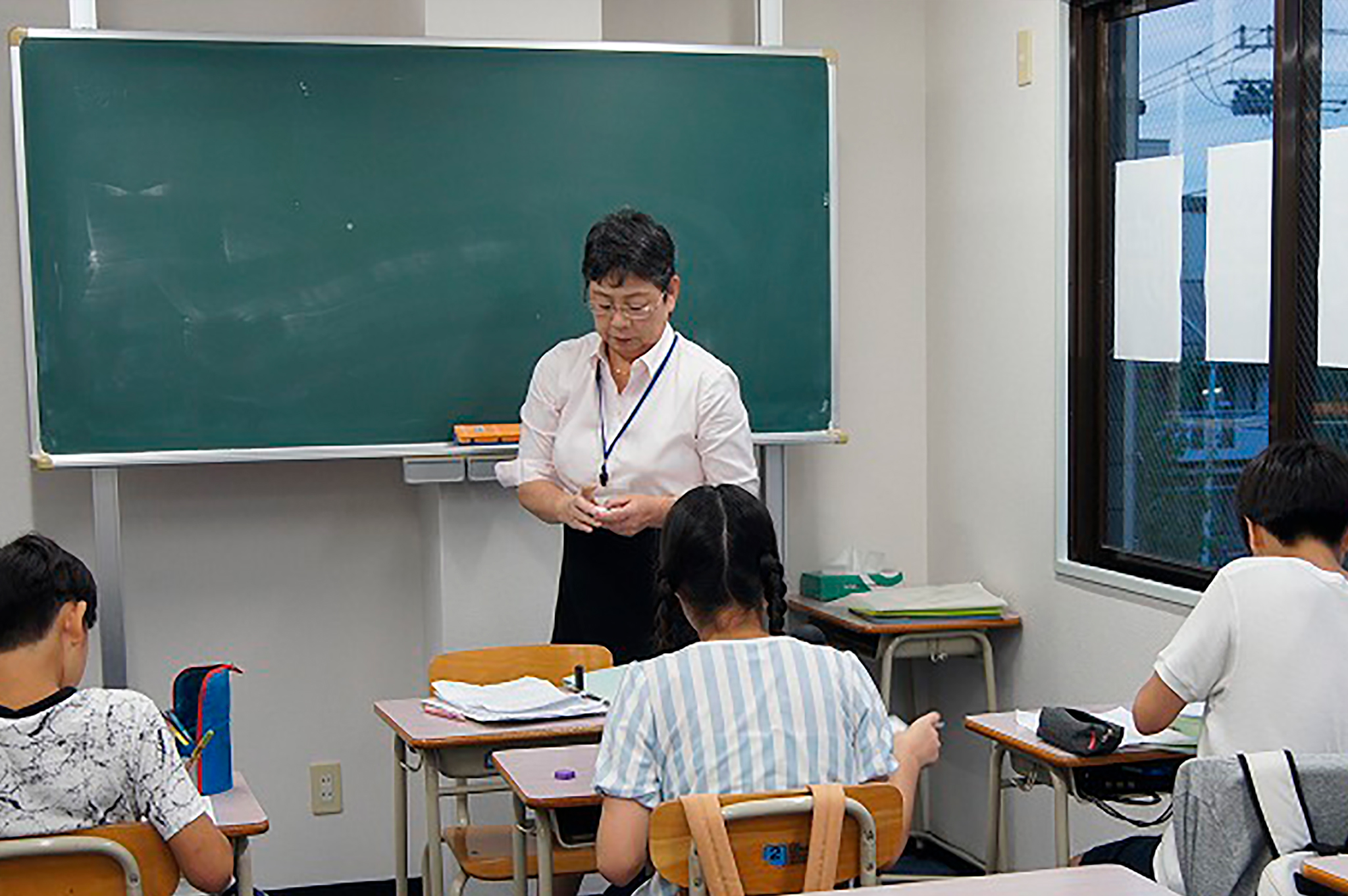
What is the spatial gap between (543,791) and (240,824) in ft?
1.63

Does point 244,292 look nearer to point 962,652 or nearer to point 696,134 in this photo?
point 696,134

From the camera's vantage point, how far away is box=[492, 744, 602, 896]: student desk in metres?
2.88

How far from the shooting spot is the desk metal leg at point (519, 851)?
3088 mm

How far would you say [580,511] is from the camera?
391 cm

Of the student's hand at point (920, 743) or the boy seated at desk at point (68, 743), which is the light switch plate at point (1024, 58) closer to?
the student's hand at point (920, 743)

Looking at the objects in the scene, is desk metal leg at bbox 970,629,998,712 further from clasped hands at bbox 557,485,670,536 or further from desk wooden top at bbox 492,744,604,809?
desk wooden top at bbox 492,744,604,809

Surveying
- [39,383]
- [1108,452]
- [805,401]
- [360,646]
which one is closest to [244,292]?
[39,383]

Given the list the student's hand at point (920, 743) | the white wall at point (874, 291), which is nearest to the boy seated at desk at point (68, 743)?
the student's hand at point (920, 743)

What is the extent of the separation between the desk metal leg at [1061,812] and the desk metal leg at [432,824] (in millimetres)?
1196

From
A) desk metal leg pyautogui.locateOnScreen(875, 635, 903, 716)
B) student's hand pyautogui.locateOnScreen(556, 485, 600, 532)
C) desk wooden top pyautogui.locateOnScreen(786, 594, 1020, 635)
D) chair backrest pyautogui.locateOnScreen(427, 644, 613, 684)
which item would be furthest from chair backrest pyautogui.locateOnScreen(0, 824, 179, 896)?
desk metal leg pyautogui.locateOnScreen(875, 635, 903, 716)

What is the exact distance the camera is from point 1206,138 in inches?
159

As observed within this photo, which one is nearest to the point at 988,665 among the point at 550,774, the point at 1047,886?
the point at 550,774

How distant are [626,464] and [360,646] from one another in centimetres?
127

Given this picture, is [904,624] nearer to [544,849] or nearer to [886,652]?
[886,652]
